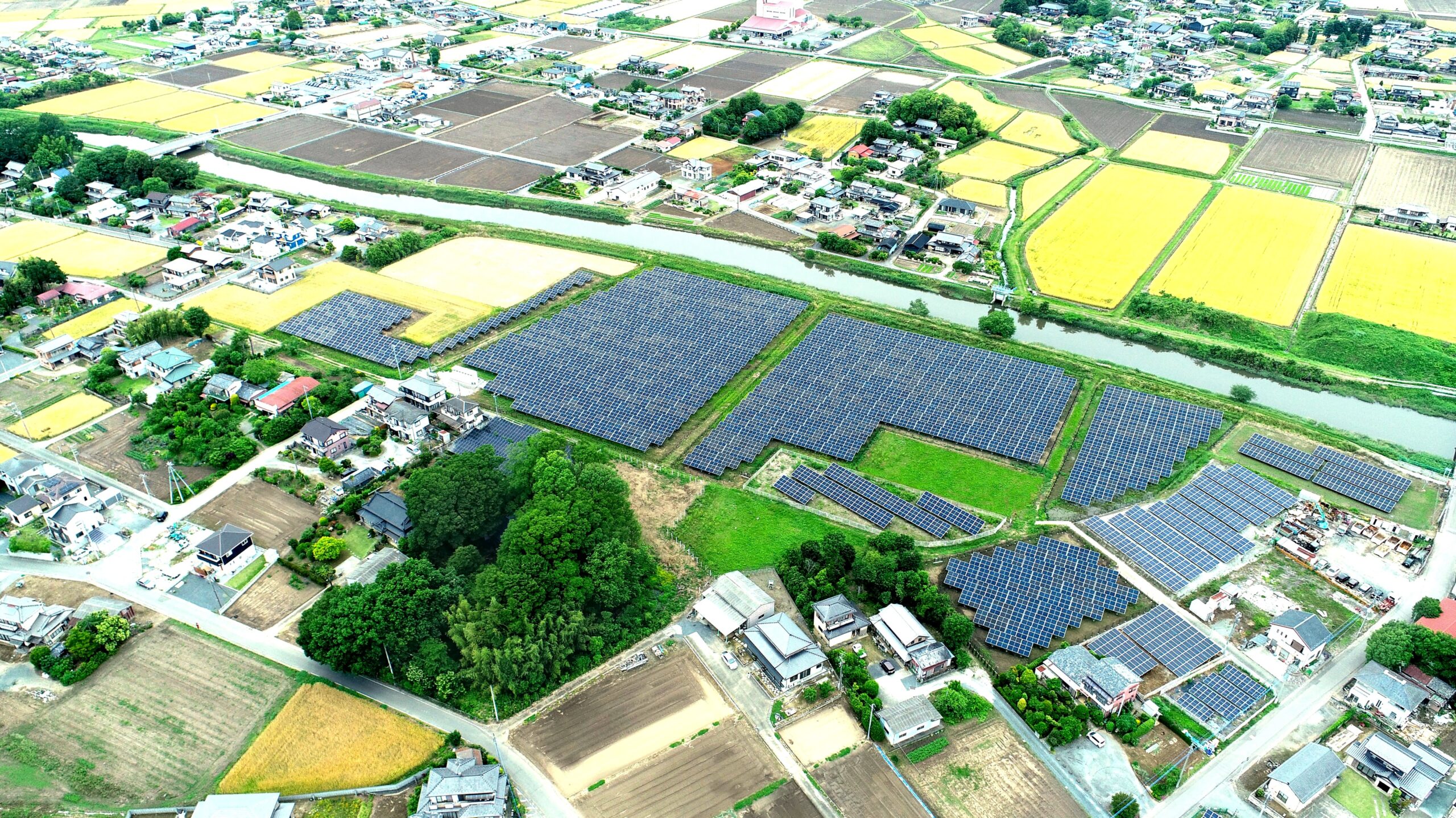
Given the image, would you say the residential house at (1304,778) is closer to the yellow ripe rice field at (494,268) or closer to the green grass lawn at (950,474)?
the green grass lawn at (950,474)

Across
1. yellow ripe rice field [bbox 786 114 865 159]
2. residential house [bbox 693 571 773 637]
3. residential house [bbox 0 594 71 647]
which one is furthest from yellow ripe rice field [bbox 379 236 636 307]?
yellow ripe rice field [bbox 786 114 865 159]

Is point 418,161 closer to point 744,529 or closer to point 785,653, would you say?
point 744,529

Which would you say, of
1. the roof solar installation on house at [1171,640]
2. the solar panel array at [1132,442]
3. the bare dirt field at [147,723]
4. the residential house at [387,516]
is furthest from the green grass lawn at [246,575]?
the solar panel array at [1132,442]

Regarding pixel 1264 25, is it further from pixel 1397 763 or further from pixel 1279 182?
pixel 1397 763

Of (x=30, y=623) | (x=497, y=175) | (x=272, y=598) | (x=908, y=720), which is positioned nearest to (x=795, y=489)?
(x=908, y=720)

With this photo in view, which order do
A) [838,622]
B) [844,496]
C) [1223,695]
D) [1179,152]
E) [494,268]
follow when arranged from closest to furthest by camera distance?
1. [1223,695]
2. [838,622]
3. [844,496]
4. [494,268]
5. [1179,152]

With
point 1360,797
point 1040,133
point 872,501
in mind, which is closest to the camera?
point 1360,797
